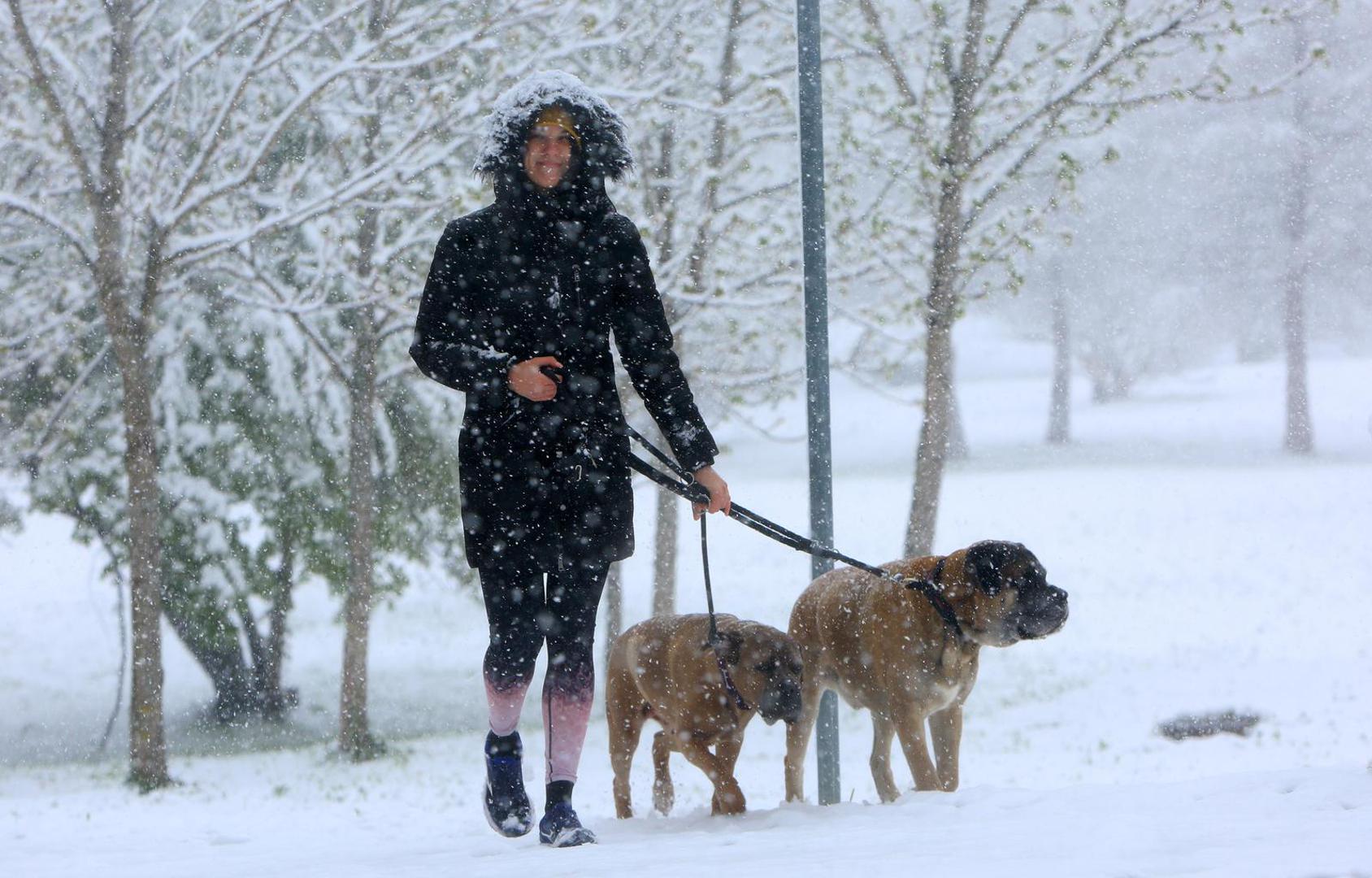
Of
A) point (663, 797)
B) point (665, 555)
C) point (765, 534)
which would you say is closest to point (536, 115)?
point (765, 534)

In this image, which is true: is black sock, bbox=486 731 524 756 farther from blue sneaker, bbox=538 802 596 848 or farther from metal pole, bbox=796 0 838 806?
metal pole, bbox=796 0 838 806

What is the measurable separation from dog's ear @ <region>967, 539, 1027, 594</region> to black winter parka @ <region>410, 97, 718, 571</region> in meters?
0.93

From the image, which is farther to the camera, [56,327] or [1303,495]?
[1303,495]

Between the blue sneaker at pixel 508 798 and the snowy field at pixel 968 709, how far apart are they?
0.35 feet

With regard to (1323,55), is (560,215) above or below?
below

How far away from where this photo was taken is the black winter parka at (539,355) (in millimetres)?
3781

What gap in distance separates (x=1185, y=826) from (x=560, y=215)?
2.39 meters

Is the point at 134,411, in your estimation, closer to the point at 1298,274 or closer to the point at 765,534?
the point at 765,534

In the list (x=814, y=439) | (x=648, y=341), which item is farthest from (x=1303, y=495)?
(x=648, y=341)

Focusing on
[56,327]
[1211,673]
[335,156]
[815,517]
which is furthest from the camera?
[1211,673]

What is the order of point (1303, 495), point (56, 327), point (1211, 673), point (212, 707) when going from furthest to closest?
point (1303, 495) < point (212, 707) < point (1211, 673) < point (56, 327)

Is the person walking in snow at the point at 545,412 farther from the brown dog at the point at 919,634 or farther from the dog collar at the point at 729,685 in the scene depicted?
the brown dog at the point at 919,634

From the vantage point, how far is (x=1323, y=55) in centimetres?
838

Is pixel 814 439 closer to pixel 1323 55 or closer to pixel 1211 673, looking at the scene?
pixel 1323 55
